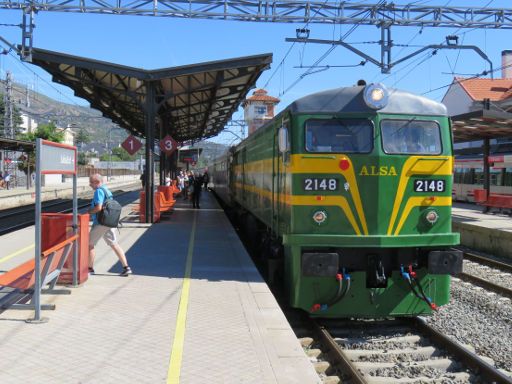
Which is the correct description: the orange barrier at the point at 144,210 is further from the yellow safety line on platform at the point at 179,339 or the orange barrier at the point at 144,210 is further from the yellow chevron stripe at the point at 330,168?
the yellow chevron stripe at the point at 330,168

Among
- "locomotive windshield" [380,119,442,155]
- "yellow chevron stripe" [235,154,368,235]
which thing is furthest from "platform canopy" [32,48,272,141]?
"yellow chevron stripe" [235,154,368,235]

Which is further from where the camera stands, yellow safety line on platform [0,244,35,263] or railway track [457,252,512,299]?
railway track [457,252,512,299]

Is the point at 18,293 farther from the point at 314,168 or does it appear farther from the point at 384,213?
the point at 384,213

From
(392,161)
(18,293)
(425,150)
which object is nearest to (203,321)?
(18,293)

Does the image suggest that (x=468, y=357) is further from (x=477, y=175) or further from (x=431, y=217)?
(x=477, y=175)

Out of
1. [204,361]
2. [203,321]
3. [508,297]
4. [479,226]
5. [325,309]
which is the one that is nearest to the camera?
[204,361]

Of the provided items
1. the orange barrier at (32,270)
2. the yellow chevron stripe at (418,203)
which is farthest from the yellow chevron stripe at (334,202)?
the orange barrier at (32,270)

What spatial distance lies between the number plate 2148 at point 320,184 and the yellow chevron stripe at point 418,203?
3.15 ft

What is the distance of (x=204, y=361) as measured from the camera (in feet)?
16.4

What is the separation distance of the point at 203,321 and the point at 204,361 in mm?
1320

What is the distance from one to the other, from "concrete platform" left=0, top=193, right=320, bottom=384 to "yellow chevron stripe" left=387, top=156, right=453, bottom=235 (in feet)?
6.60

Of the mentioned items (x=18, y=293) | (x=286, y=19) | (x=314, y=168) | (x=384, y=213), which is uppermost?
(x=286, y=19)

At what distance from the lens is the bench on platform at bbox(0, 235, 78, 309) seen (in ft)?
20.6

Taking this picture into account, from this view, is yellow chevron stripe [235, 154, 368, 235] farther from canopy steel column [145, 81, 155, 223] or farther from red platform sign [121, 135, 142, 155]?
red platform sign [121, 135, 142, 155]
